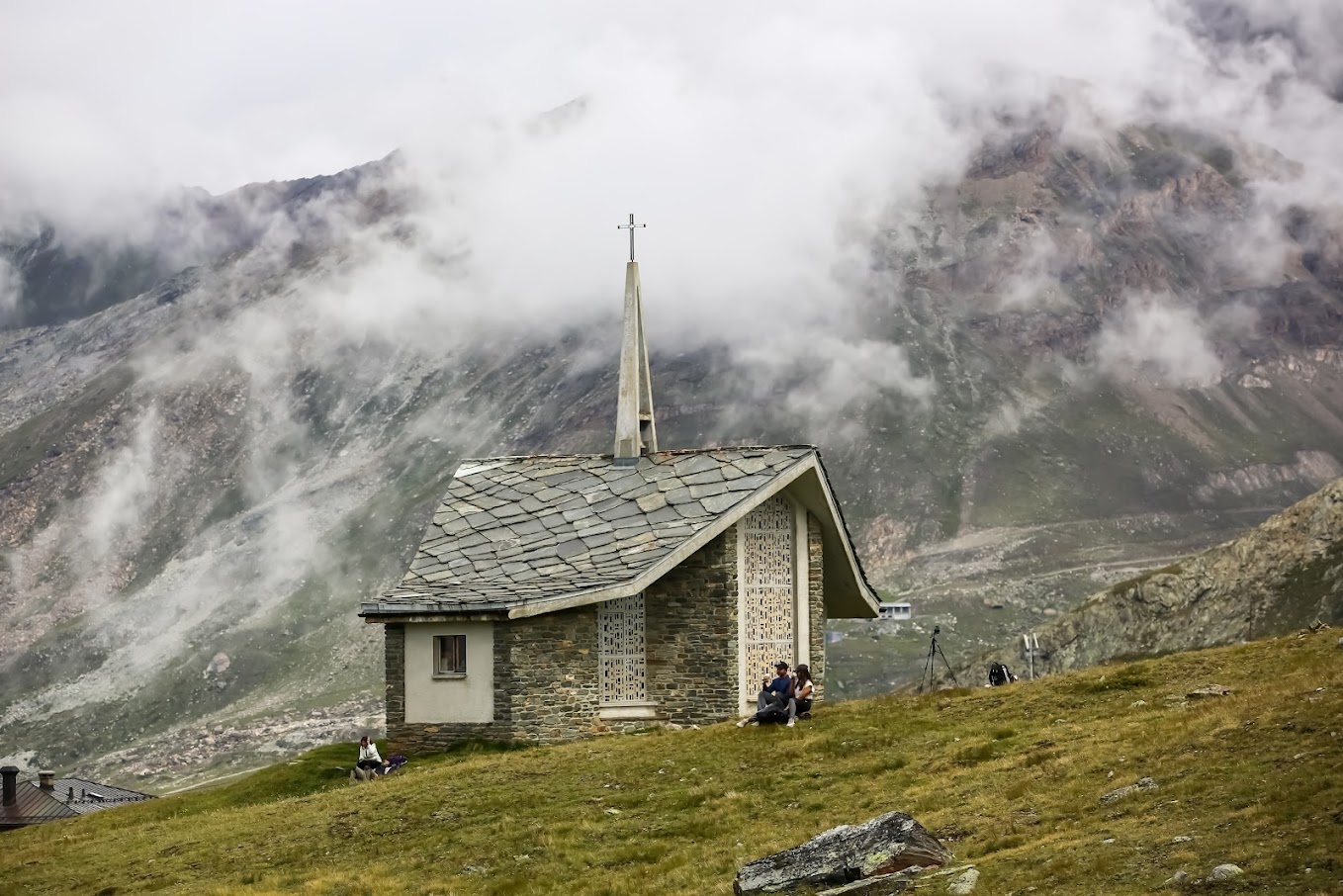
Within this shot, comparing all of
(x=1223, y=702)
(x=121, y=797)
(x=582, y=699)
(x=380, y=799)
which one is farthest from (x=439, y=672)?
(x=121, y=797)

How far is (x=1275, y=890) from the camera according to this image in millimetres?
21406

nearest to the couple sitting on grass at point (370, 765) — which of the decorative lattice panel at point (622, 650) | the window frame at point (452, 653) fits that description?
the window frame at point (452, 653)

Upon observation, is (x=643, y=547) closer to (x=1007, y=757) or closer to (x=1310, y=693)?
(x=1007, y=757)

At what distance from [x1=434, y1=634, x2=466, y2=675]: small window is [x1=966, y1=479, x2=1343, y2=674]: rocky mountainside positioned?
385 ft

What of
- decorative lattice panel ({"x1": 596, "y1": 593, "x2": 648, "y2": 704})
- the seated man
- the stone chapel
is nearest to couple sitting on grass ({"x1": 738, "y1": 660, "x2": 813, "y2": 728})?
the seated man

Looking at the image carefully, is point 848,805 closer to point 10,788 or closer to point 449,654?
point 449,654

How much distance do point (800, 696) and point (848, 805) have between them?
35.3ft

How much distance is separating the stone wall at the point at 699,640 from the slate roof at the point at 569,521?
1559 millimetres

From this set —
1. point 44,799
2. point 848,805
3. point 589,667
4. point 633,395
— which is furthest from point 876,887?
point 44,799

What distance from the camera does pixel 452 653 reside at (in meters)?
49.8

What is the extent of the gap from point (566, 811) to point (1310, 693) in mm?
14143

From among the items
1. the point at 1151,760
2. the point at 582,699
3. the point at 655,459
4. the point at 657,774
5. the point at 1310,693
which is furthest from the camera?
the point at 655,459

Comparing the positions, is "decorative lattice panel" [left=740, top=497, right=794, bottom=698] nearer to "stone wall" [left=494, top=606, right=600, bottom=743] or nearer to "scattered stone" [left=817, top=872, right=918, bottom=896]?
"stone wall" [left=494, top=606, right=600, bottom=743]

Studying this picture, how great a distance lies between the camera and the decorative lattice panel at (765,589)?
171 ft
